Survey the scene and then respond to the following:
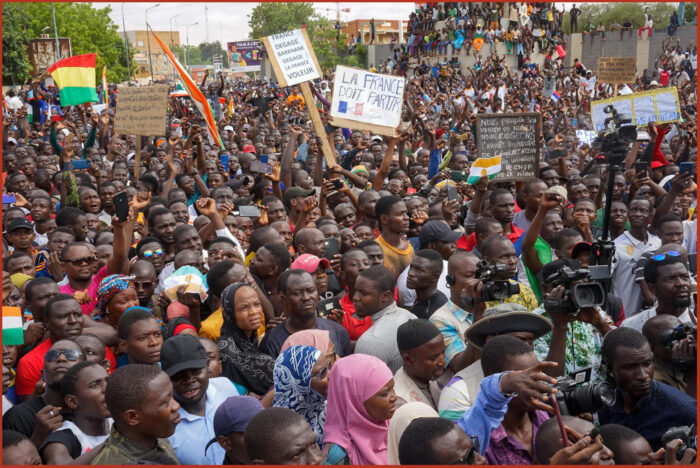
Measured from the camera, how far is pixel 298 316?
14.2ft

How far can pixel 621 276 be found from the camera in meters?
5.86

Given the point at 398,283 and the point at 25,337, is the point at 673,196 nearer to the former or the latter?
the point at 398,283

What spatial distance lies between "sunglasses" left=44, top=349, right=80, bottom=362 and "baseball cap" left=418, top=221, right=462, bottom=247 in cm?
291

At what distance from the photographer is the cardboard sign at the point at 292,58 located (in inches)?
343

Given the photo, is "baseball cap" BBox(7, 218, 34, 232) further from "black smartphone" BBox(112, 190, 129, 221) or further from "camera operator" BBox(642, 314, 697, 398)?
"camera operator" BBox(642, 314, 697, 398)

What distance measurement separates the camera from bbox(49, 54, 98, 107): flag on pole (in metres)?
11.7

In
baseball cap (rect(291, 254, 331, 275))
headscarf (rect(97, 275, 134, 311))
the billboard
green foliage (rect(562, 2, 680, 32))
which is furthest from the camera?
the billboard

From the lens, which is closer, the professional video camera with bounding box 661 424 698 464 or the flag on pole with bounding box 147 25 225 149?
the professional video camera with bounding box 661 424 698 464

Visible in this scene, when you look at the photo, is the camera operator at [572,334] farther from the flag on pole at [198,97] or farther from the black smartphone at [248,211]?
the flag on pole at [198,97]

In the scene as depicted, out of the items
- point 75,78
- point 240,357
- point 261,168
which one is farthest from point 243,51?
point 240,357

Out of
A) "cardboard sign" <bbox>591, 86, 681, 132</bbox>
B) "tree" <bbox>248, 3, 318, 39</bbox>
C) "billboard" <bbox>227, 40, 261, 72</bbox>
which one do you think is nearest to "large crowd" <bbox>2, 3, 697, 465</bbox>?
"cardboard sign" <bbox>591, 86, 681, 132</bbox>

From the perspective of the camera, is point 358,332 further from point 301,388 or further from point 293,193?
point 293,193

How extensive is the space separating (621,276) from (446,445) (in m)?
3.65

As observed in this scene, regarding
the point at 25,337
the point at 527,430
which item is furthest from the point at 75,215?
the point at 527,430
